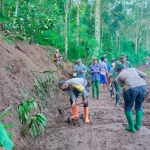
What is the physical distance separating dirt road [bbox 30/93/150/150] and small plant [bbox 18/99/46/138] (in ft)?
0.82

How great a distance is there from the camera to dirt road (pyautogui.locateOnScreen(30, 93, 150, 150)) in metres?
5.21

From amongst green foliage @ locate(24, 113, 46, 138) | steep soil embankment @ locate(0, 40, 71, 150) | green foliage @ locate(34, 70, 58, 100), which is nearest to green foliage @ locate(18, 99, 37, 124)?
steep soil embankment @ locate(0, 40, 71, 150)

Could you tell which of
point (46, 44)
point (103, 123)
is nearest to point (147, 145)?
point (103, 123)

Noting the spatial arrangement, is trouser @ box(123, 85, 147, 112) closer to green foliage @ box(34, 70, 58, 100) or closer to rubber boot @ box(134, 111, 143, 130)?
rubber boot @ box(134, 111, 143, 130)

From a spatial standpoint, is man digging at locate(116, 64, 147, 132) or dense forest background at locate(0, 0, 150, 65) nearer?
man digging at locate(116, 64, 147, 132)

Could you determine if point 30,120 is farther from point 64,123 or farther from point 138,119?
point 138,119

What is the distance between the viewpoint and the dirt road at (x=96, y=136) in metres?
5.21

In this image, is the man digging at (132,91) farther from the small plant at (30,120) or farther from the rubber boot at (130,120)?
the small plant at (30,120)

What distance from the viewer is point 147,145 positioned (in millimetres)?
5211

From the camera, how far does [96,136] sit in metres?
5.75

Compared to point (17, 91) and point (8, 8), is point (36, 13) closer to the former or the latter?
point (8, 8)

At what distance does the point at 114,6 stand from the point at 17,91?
24.9 meters

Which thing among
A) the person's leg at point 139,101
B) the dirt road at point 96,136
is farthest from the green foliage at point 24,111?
the person's leg at point 139,101

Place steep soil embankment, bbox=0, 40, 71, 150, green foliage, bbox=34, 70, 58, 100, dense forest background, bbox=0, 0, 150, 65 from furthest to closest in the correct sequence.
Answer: dense forest background, bbox=0, 0, 150, 65 < green foliage, bbox=34, 70, 58, 100 < steep soil embankment, bbox=0, 40, 71, 150
